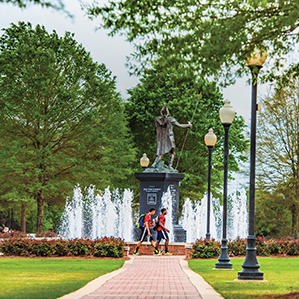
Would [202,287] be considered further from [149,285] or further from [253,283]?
[253,283]

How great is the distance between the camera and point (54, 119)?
33.3m

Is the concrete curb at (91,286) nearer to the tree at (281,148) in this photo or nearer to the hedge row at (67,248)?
the hedge row at (67,248)

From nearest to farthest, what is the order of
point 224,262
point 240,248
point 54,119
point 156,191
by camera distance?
point 224,262, point 240,248, point 156,191, point 54,119

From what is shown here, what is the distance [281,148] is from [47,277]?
30.0 m

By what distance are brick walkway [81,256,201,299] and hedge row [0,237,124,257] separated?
260cm

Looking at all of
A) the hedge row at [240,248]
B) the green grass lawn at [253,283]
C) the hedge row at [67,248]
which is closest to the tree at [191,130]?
the hedge row at [240,248]

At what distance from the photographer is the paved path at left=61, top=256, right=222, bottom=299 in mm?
8523

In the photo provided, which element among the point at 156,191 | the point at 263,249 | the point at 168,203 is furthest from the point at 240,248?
the point at 156,191

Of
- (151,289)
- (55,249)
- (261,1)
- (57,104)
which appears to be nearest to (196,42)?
(261,1)

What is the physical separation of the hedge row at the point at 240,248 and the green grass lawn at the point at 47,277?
11.6 ft

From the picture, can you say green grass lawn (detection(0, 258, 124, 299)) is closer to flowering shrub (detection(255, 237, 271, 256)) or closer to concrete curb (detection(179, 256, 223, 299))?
concrete curb (detection(179, 256, 223, 299))

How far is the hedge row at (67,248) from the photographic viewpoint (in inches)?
698

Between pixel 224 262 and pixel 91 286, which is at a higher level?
pixel 224 262

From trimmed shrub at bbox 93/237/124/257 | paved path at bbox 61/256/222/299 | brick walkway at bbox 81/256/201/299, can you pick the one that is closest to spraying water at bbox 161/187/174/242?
trimmed shrub at bbox 93/237/124/257
